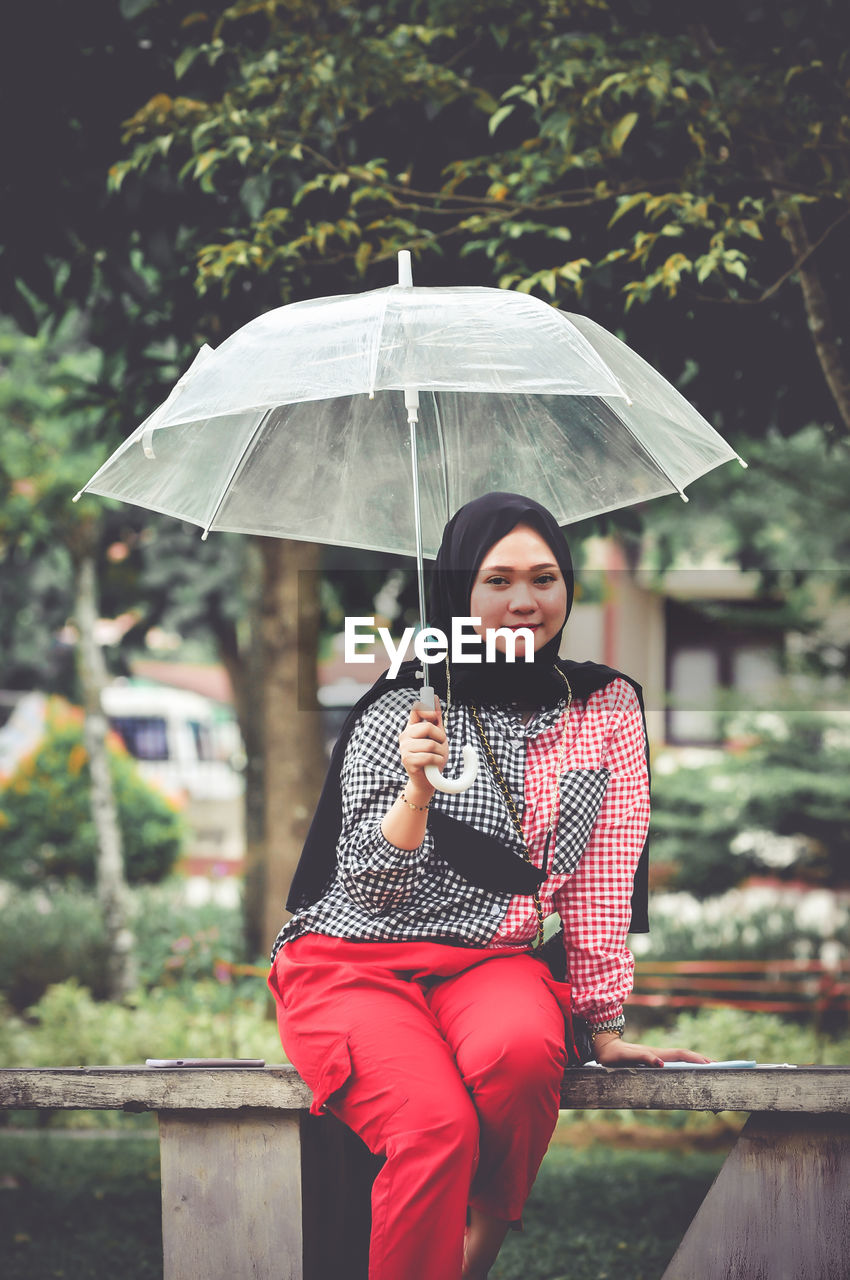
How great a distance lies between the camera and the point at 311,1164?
2896mm

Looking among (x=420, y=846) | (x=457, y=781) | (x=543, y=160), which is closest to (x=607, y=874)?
(x=420, y=846)

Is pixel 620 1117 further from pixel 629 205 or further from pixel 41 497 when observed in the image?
pixel 41 497

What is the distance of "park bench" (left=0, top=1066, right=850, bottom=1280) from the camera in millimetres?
2738

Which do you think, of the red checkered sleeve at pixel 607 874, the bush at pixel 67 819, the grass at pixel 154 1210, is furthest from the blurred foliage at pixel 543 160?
the bush at pixel 67 819

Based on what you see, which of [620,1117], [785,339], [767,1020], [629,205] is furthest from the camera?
[767,1020]

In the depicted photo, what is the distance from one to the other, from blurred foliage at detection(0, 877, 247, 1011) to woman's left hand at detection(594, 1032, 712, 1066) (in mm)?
4819

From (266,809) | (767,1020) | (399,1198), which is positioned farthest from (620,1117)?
(399,1198)

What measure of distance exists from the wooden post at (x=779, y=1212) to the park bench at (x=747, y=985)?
442cm

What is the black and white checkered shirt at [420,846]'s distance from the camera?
2.77 metres

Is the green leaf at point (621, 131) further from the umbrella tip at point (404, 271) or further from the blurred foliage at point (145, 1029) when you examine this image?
the blurred foliage at point (145, 1029)

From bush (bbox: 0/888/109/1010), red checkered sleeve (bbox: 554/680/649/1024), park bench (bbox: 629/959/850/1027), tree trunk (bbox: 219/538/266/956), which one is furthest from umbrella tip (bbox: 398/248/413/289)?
bush (bbox: 0/888/109/1010)

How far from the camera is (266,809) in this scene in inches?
268

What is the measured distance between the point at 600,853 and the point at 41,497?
19.0 feet

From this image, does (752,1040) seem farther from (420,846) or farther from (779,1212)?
(420,846)
